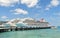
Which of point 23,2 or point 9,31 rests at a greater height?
point 23,2

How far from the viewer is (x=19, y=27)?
1931 cm

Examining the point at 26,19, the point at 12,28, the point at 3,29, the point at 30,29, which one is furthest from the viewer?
the point at 30,29

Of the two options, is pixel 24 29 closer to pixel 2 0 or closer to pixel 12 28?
pixel 12 28

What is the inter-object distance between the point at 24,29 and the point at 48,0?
822cm

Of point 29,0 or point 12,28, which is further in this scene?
point 12,28

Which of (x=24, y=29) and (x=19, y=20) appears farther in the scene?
(x=24, y=29)

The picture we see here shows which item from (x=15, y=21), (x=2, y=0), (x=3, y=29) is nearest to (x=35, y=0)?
(x=2, y=0)

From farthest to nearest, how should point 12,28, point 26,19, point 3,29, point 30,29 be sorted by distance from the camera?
point 30,29 → point 12,28 → point 3,29 → point 26,19

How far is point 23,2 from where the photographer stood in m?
12.1

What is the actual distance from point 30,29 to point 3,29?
3.62 metres

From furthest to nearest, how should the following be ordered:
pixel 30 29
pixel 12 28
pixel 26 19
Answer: pixel 30 29 < pixel 12 28 < pixel 26 19

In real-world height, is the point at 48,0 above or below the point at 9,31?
above

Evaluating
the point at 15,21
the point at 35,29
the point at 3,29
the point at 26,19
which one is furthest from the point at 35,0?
the point at 35,29

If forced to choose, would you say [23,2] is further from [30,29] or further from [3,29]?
[30,29]
